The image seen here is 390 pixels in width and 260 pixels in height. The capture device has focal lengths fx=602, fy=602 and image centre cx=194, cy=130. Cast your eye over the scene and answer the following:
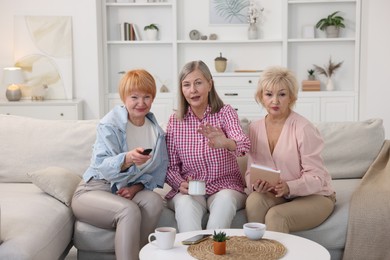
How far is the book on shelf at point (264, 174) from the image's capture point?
2.71 m

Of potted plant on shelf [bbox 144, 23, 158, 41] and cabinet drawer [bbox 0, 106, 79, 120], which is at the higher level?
potted plant on shelf [bbox 144, 23, 158, 41]

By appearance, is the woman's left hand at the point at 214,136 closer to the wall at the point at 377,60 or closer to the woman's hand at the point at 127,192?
the woman's hand at the point at 127,192

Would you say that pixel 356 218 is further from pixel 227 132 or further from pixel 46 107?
pixel 46 107

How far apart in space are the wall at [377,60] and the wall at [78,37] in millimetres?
2791

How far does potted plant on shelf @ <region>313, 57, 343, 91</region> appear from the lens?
659cm

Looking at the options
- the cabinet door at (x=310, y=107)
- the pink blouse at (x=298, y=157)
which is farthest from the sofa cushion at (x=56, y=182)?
the cabinet door at (x=310, y=107)

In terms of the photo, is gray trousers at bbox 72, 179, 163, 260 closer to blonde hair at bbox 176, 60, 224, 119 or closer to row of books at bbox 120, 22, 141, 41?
blonde hair at bbox 176, 60, 224, 119

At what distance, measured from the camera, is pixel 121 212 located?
2.71 meters

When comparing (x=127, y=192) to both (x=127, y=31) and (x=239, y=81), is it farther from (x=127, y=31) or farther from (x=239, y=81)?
(x=127, y=31)

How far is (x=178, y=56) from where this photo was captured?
22.1 feet

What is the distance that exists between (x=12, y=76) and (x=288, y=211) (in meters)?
4.01

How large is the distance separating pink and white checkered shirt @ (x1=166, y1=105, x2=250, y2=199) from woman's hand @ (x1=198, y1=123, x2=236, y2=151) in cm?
12

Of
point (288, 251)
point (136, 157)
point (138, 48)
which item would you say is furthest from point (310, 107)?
point (288, 251)

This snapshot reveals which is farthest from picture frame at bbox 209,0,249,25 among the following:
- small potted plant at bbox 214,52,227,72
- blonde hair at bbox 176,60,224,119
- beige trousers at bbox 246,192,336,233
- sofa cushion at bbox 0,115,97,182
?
beige trousers at bbox 246,192,336,233
